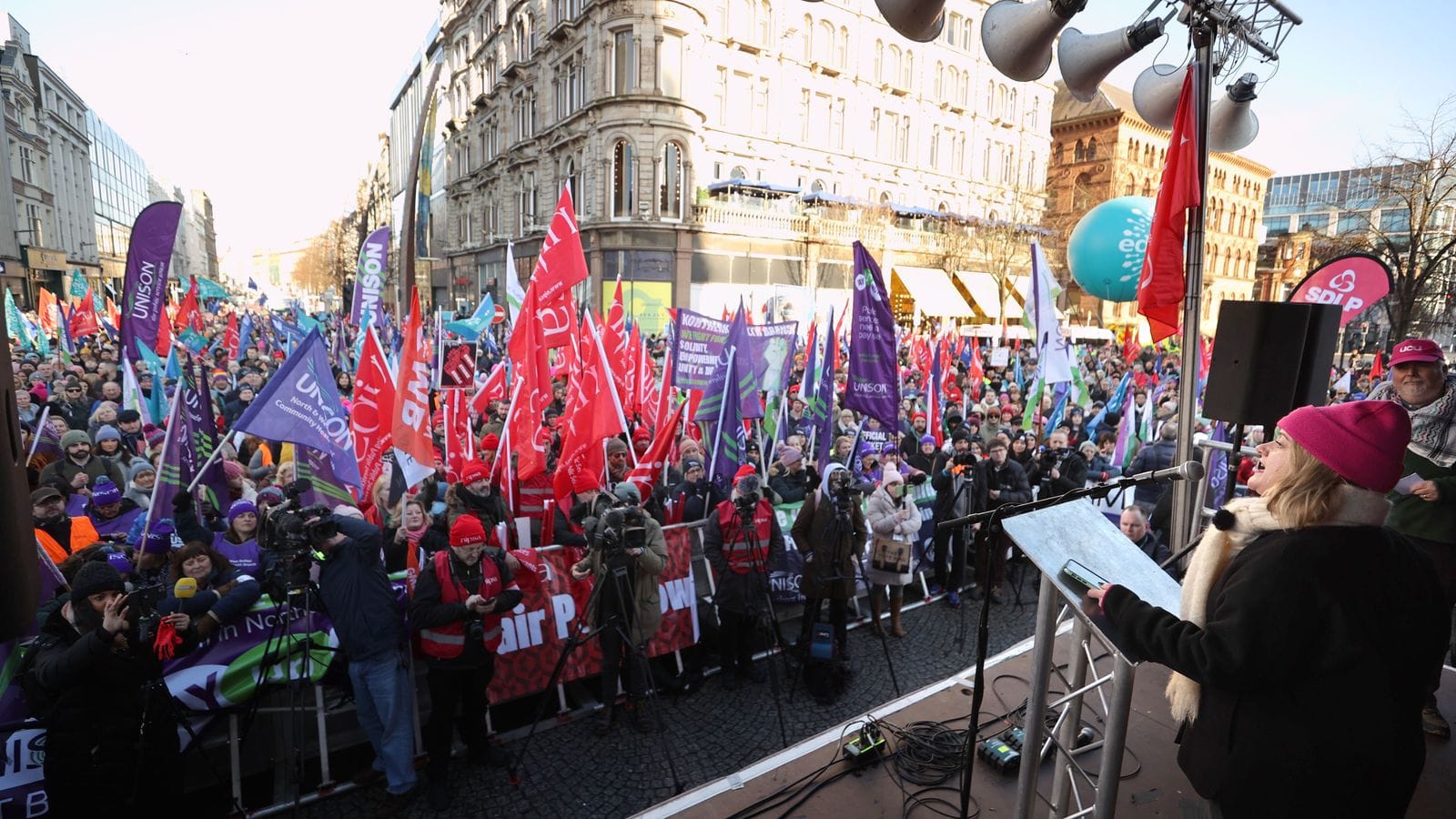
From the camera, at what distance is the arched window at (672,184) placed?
3500 cm

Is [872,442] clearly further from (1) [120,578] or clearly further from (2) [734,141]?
(2) [734,141]

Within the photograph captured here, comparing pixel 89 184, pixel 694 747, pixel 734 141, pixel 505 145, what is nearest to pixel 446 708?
pixel 694 747

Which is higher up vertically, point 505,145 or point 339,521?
point 505,145

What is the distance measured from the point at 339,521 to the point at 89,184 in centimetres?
8320

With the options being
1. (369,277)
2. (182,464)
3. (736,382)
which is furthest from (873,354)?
(369,277)

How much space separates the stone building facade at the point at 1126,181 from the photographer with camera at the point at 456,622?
46.4m

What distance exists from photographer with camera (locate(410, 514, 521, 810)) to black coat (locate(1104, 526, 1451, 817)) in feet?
12.7

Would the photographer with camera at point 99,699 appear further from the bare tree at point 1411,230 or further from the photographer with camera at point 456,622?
the bare tree at point 1411,230

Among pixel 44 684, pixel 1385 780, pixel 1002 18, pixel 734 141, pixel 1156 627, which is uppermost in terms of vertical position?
pixel 734 141

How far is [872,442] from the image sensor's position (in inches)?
392

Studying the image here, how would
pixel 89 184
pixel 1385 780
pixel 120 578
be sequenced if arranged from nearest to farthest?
pixel 1385 780
pixel 120 578
pixel 89 184

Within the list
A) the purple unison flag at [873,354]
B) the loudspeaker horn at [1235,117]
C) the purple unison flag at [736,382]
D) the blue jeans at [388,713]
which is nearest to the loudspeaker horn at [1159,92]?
the loudspeaker horn at [1235,117]

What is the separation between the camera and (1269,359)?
14.2ft

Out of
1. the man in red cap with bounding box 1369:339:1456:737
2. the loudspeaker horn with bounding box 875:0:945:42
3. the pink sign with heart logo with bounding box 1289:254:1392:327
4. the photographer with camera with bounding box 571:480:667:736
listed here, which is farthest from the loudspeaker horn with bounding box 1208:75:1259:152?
the photographer with camera with bounding box 571:480:667:736
